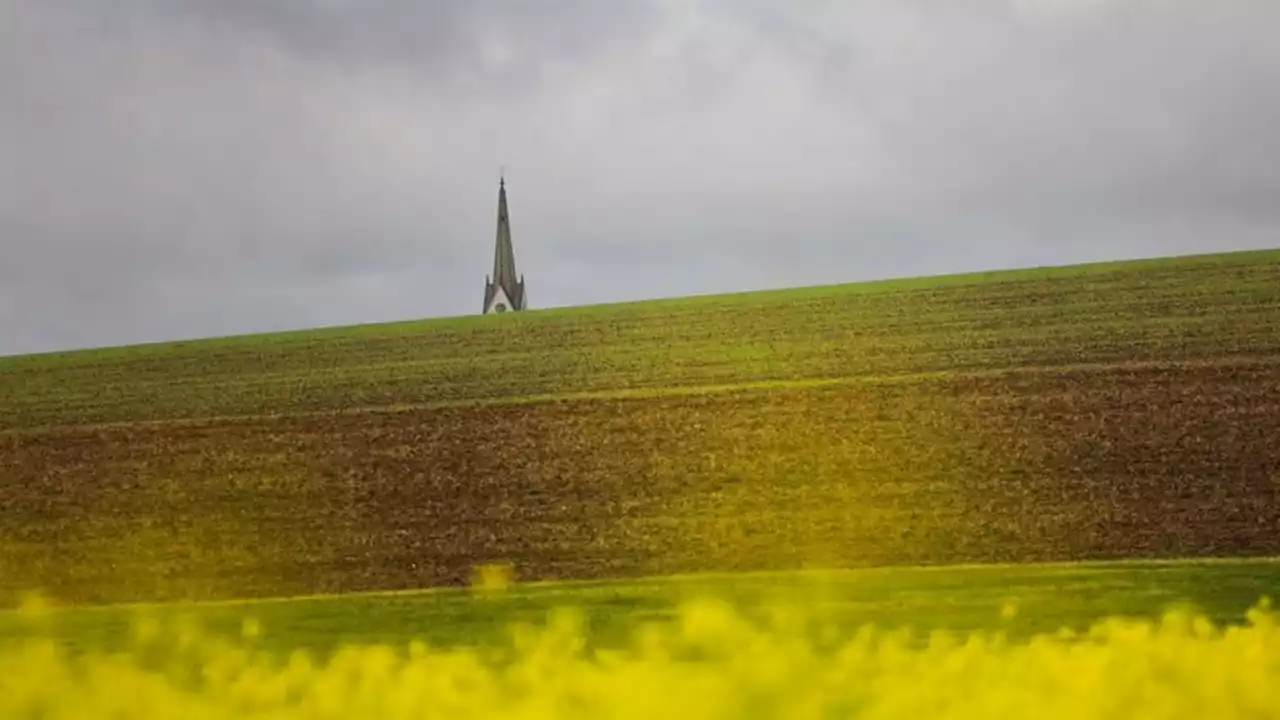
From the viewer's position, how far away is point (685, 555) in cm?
491

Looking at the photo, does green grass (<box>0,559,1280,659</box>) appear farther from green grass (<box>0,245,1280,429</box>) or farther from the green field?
green grass (<box>0,245,1280,429</box>)

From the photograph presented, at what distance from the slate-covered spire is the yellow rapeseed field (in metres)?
1.57

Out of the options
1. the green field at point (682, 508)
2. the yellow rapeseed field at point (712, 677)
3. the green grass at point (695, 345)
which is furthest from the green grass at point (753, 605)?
the green grass at point (695, 345)

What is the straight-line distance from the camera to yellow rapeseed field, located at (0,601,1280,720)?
11.2 feet

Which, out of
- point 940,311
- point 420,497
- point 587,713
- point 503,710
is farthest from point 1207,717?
point 420,497

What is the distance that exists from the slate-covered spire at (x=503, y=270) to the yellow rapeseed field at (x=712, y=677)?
157 cm

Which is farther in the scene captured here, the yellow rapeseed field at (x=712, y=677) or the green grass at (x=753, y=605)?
the green grass at (x=753, y=605)

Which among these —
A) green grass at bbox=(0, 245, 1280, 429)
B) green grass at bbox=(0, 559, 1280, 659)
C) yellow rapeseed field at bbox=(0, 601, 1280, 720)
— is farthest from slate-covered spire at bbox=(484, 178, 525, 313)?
yellow rapeseed field at bbox=(0, 601, 1280, 720)

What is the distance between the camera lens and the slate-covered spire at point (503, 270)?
5.18 m

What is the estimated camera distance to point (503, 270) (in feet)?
17.6

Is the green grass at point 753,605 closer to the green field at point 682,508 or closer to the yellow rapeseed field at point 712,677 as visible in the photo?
the green field at point 682,508

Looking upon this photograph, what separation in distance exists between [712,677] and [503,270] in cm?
240

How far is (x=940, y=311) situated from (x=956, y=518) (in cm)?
122

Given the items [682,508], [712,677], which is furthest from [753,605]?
[712,677]
